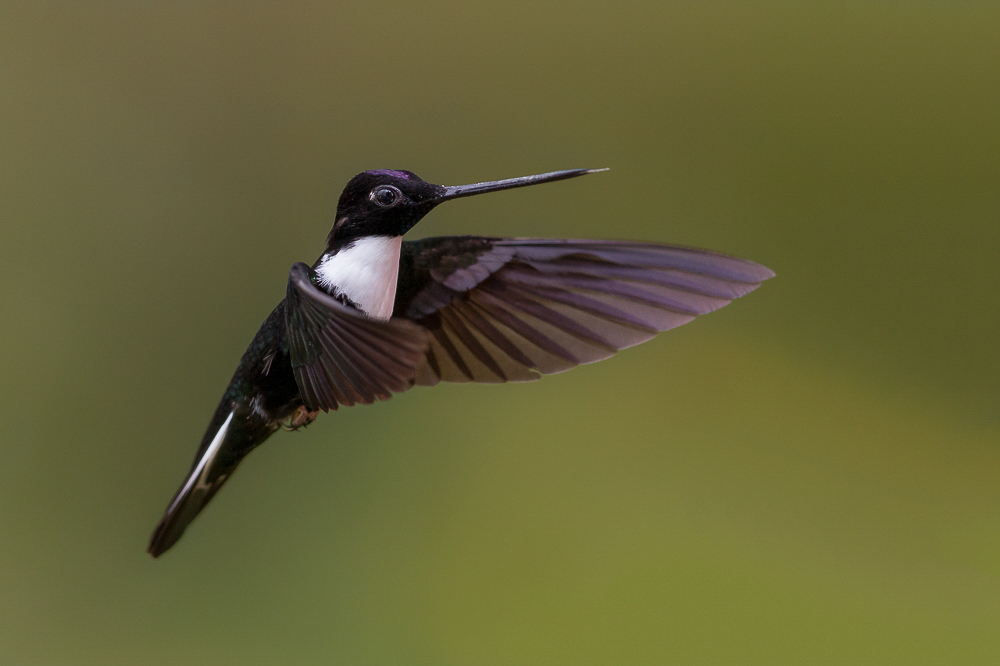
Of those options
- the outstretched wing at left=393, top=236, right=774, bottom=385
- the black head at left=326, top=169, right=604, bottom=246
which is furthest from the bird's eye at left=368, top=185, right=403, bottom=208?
the outstretched wing at left=393, top=236, right=774, bottom=385

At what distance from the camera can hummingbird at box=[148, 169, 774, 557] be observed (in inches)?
17.3

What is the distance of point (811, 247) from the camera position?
5.18 ft

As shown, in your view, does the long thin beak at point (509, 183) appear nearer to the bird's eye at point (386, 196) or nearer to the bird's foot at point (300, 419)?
the bird's eye at point (386, 196)

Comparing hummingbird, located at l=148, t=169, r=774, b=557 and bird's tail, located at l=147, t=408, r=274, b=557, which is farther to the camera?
bird's tail, located at l=147, t=408, r=274, b=557

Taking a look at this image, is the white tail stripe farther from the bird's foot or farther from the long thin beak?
the long thin beak

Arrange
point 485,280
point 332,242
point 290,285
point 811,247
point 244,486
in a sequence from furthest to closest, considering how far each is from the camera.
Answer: point 811,247 < point 244,486 < point 485,280 < point 332,242 < point 290,285

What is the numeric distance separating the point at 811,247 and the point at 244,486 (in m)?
1.08

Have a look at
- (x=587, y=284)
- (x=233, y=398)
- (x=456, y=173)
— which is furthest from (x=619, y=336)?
(x=456, y=173)

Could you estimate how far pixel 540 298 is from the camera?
661 mm

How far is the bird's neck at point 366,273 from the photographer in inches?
20.6

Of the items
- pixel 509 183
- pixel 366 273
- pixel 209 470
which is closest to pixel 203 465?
pixel 209 470

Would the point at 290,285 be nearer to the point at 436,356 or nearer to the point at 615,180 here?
the point at 436,356

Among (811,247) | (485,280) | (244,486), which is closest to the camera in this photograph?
(485,280)

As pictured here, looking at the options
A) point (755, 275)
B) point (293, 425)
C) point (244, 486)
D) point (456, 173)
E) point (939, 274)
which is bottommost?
point (244, 486)
